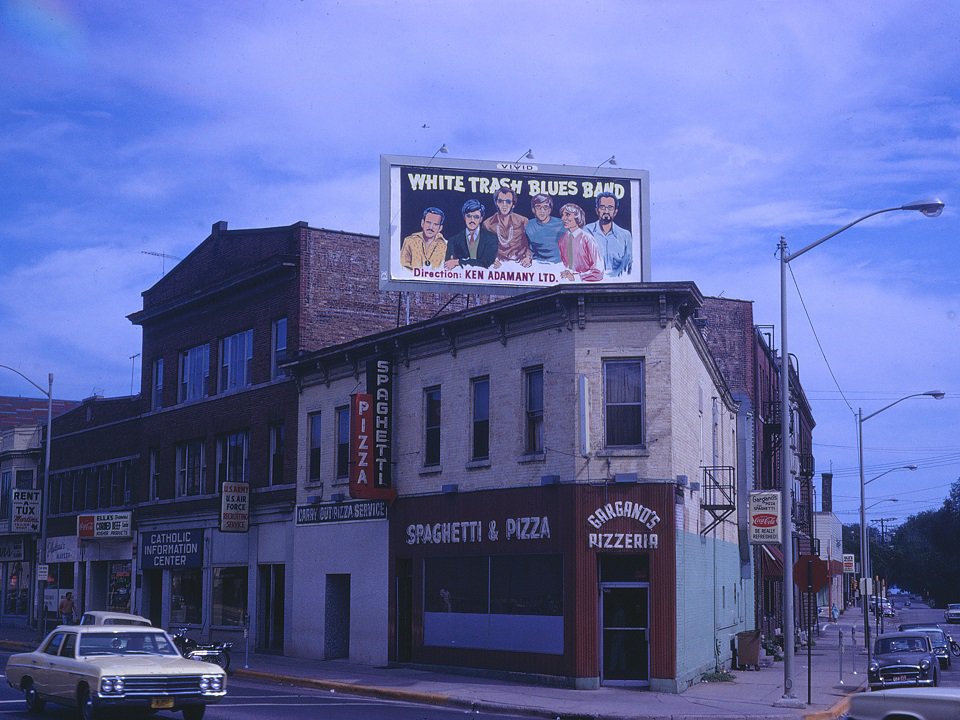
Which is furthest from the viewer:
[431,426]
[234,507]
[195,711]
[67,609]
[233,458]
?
[67,609]

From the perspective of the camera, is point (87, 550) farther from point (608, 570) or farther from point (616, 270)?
point (608, 570)

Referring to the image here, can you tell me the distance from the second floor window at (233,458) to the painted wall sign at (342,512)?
4.53m

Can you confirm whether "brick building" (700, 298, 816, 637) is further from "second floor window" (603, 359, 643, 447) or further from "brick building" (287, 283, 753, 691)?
"second floor window" (603, 359, 643, 447)

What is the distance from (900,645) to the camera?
91.9 feet

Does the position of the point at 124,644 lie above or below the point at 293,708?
above

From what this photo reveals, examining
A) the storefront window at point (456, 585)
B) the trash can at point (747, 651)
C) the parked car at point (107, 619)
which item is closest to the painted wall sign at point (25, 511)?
the storefront window at point (456, 585)

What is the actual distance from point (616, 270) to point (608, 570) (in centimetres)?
1278

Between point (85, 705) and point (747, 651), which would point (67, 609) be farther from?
point (85, 705)

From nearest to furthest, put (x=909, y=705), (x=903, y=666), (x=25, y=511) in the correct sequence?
(x=909, y=705), (x=903, y=666), (x=25, y=511)

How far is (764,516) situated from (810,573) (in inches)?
343

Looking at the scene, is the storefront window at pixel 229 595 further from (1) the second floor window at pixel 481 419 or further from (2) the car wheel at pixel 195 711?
(2) the car wheel at pixel 195 711

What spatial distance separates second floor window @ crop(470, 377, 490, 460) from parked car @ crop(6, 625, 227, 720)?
10.9 meters

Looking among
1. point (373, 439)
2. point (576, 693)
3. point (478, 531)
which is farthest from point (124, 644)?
point (373, 439)

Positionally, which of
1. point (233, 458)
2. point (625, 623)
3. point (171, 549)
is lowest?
point (625, 623)
